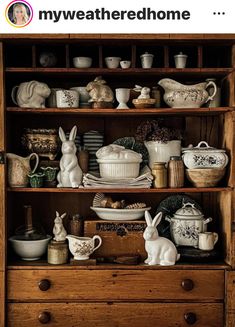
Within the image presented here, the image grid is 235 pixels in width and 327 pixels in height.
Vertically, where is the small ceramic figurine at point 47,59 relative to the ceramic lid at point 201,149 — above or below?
above

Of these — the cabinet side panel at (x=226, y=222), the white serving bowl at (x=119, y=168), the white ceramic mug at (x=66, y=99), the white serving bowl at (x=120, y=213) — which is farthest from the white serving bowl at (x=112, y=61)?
the cabinet side panel at (x=226, y=222)

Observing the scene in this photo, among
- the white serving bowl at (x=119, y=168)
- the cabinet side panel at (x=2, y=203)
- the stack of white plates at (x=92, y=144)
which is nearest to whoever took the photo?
the cabinet side panel at (x=2, y=203)

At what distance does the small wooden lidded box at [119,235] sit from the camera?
8.82ft

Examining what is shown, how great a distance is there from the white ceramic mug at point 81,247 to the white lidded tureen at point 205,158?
0.60 metres

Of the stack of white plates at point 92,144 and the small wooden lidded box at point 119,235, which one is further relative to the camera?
the stack of white plates at point 92,144

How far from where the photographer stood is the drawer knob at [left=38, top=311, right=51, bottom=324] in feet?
8.34

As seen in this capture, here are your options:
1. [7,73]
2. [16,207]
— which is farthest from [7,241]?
[7,73]

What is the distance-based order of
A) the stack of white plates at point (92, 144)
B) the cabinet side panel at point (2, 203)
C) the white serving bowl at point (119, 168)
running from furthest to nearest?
1. the stack of white plates at point (92, 144)
2. the white serving bowl at point (119, 168)
3. the cabinet side panel at point (2, 203)

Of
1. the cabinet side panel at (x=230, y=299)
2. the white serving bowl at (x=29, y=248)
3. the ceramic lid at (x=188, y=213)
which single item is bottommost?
the cabinet side panel at (x=230, y=299)

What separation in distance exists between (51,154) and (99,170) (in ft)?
0.83

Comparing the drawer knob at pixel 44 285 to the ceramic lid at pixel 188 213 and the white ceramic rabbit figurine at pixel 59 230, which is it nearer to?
the white ceramic rabbit figurine at pixel 59 230

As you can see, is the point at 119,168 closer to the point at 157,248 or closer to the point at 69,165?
the point at 69,165

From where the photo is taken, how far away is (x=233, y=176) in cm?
258

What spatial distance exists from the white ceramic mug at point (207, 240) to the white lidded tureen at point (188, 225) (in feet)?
0.17
